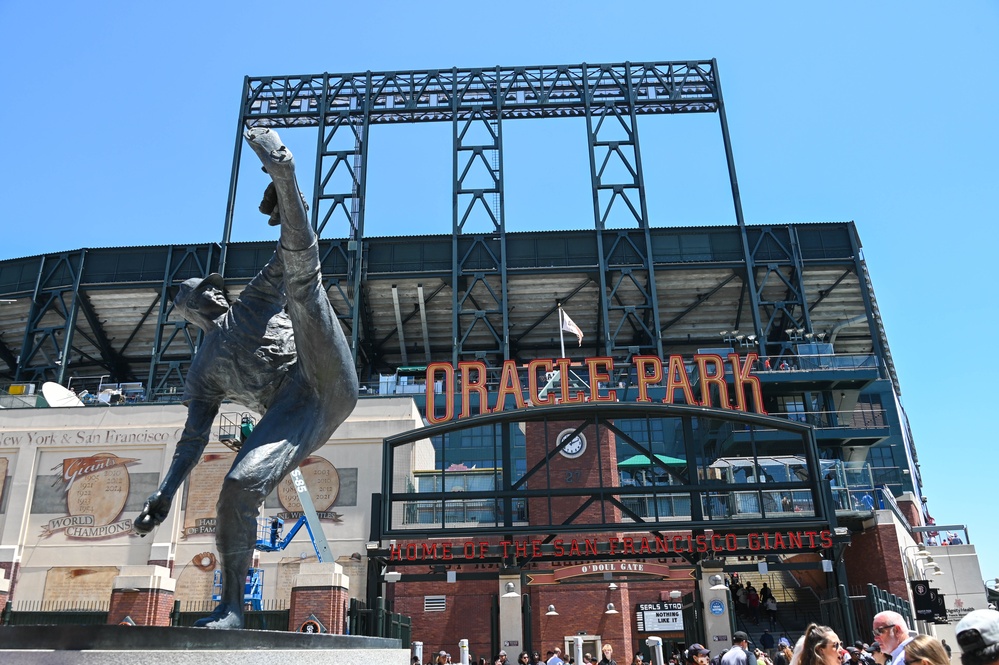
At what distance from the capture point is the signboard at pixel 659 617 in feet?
89.8

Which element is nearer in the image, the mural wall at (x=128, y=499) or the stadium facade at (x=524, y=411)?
the stadium facade at (x=524, y=411)

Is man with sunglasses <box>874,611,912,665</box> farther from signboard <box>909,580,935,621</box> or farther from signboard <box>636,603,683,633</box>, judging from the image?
signboard <box>636,603,683,633</box>

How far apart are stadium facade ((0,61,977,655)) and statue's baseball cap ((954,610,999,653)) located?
57.4 ft

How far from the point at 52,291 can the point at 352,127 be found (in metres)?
18.3

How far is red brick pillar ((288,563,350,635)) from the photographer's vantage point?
681 inches

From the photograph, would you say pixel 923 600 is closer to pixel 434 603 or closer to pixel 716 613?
pixel 716 613

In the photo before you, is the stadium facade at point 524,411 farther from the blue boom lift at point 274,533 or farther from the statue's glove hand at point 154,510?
the statue's glove hand at point 154,510

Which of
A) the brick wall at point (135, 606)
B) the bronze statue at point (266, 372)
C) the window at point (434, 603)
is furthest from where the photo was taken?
the window at point (434, 603)

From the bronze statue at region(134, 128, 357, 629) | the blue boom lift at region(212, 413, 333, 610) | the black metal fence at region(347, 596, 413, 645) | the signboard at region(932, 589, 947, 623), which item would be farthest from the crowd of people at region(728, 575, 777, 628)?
the bronze statue at region(134, 128, 357, 629)

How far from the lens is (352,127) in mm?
46531

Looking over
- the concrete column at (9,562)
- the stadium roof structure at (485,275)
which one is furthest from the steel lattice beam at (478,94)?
the concrete column at (9,562)

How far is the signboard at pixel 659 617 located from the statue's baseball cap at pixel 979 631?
86.1ft

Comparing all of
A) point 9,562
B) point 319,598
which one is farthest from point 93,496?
point 319,598

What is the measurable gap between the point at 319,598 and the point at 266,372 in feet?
44.9
